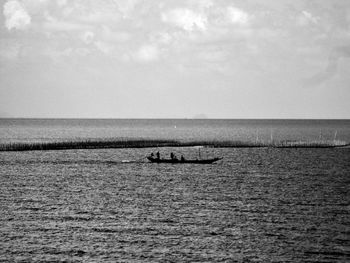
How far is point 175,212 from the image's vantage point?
151 ft

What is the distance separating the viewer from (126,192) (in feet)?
189

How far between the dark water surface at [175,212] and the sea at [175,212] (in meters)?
0.08

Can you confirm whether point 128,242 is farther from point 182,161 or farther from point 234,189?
point 182,161

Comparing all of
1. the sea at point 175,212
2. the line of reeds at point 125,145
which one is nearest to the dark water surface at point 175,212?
the sea at point 175,212

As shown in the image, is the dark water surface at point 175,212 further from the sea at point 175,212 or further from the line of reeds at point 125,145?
the line of reeds at point 125,145

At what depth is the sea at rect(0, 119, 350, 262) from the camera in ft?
111

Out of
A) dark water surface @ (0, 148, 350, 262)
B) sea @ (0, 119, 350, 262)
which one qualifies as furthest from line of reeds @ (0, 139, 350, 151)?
dark water surface @ (0, 148, 350, 262)

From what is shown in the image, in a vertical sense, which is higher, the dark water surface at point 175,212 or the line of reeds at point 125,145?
the line of reeds at point 125,145

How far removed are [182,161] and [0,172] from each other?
90.5 feet

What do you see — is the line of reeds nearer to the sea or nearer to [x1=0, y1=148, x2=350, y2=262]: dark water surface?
the sea

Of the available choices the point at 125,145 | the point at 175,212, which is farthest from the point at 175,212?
the point at 125,145

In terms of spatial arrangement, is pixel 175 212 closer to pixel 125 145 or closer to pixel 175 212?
pixel 175 212

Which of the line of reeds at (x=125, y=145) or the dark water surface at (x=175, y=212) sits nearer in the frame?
the dark water surface at (x=175, y=212)

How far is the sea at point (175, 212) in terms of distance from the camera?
3388 cm
